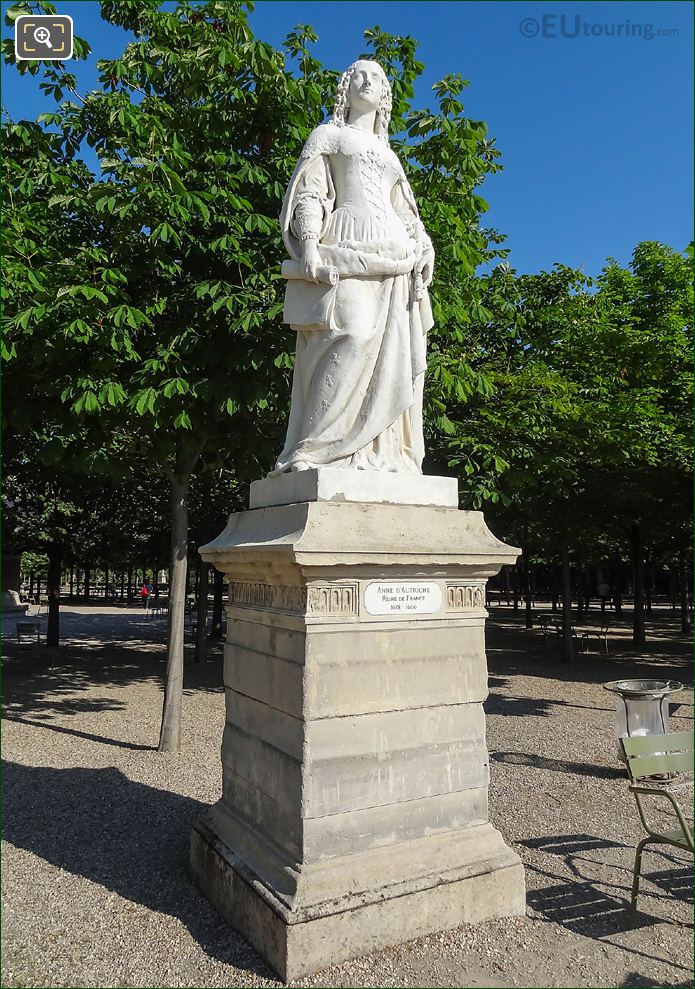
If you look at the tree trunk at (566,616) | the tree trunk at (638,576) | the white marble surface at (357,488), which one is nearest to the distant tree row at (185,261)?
the white marble surface at (357,488)

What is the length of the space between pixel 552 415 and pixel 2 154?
7.87 metres

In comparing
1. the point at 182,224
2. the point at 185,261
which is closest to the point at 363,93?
the point at 182,224

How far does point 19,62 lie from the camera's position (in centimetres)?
774

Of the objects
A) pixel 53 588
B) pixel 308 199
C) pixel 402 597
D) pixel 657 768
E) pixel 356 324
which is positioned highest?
pixel 308 199

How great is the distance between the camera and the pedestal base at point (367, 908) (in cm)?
365

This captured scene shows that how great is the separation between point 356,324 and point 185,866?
13.1 ft

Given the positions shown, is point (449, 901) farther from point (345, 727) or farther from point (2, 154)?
point (2, 154)

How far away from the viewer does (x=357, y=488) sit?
167 inches

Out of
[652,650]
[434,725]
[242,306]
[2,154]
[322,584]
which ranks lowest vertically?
[652,650]

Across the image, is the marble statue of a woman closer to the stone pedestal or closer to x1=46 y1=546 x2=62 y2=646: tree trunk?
the stone pedestal

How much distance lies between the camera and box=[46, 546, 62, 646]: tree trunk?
16898 mm

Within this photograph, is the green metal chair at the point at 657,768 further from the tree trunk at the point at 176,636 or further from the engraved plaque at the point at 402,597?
the tree trunk at the point at 176,636

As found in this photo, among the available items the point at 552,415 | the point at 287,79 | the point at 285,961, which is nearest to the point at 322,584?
the point at 285,961

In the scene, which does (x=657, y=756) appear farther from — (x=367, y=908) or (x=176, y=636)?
(x=176, y=636)
